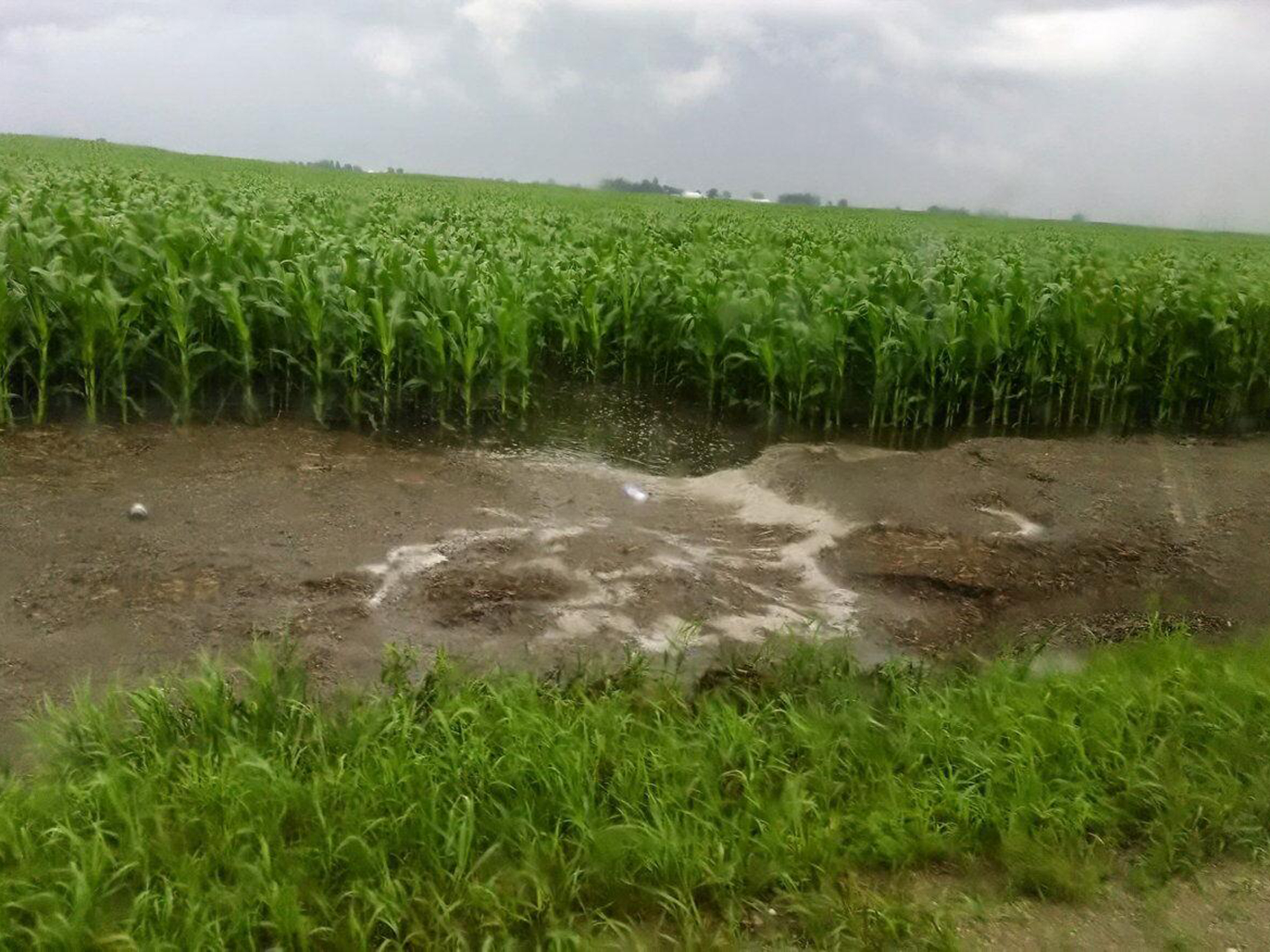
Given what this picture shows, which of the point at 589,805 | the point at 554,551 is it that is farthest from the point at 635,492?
the point at 589,805

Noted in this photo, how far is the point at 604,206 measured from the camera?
911 inches

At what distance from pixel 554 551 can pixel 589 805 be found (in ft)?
6.52

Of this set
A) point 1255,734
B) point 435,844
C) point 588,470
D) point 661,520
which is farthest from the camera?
point 588,470

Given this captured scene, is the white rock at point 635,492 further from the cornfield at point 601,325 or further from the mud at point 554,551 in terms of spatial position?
the cornfield at point 601,325

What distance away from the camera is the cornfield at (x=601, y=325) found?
6031 mm

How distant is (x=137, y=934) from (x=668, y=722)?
1503 millimetres

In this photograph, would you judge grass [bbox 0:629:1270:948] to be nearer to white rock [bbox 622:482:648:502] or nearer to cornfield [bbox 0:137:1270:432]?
white rock [bbox 622:482:648:502]

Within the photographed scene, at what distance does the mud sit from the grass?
449mm

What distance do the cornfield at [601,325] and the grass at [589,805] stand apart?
10.9 ft

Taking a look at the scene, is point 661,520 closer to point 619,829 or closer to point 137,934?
point 619,829

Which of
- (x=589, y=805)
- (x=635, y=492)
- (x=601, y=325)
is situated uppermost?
(x=601, y=325)

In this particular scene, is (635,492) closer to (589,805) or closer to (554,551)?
(554,551)

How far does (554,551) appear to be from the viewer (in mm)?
4430

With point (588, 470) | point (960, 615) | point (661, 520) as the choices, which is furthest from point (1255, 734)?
point (588, 470)
